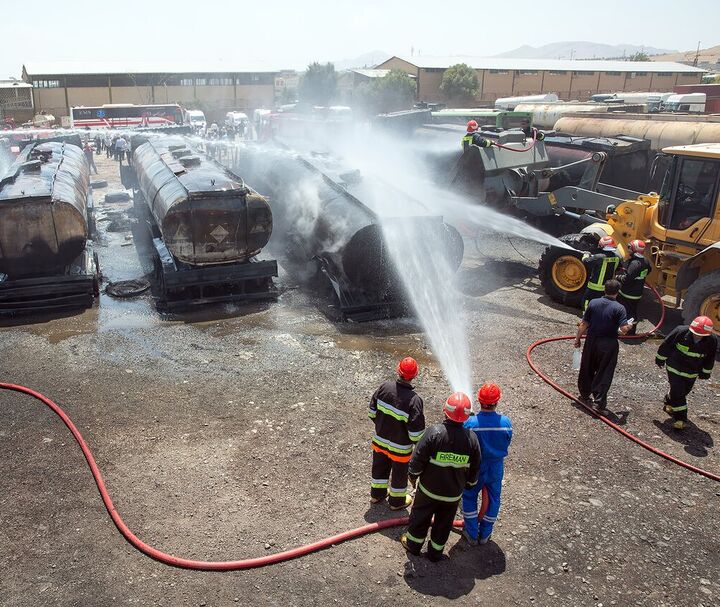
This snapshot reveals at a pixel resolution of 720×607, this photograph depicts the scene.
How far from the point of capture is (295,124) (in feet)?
104

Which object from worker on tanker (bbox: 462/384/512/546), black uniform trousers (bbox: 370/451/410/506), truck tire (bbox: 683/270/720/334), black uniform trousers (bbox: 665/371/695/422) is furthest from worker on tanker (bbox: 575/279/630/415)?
black uniform trousers (bbox: 370/451/410/506)

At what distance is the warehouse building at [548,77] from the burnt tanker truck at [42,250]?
50.0 metres

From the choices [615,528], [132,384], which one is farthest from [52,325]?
[615,528]

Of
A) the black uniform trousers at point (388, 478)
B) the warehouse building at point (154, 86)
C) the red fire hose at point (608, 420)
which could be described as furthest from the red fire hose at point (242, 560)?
the warehouse building at point (154, 86)

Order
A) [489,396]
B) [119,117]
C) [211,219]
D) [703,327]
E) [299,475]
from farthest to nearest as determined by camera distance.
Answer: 1. [119,117]
2. [211,219]
3. [703,327]
4. [299,475]
5. [489,396]

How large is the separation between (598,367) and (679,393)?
0.96 metres

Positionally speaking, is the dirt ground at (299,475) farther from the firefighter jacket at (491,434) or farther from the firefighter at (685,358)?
the firefighter jacket at (491,434)

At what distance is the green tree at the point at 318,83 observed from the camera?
201 feet

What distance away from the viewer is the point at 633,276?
30.7ft

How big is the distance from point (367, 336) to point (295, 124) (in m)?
24.3

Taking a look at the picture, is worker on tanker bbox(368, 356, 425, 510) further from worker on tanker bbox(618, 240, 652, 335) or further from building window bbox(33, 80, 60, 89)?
building window bbox(33, 80, 60, 89)

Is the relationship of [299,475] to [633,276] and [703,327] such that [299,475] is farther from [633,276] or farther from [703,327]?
[633,276]

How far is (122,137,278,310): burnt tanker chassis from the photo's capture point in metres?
10.9

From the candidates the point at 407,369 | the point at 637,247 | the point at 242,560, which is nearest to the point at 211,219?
the point at 407,369
